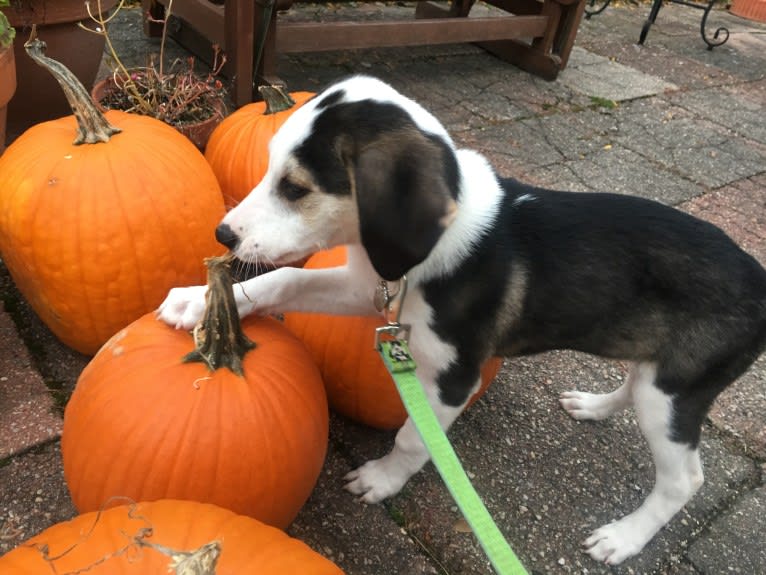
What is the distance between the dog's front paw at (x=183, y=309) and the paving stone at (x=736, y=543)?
178 centimetres

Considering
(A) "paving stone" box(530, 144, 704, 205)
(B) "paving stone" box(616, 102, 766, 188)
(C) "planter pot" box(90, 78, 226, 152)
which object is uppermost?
(C) "planter pot" box(90, 78, 226, 152)

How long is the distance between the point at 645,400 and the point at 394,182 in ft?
3.59

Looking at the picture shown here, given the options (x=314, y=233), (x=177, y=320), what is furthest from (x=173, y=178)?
(x=314, y=233)

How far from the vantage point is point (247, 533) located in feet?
4.49

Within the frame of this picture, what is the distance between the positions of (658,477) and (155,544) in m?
1.61

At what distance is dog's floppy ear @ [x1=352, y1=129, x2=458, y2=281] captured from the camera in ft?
4.92

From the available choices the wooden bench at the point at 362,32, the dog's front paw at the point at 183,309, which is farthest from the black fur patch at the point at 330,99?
the wooden bench at the point at 362,32

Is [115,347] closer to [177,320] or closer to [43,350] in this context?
[177,320]

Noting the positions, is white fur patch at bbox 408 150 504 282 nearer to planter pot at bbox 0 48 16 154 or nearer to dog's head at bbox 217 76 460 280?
dog's head at bbox 217 76 460 280

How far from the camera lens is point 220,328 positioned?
66.4 inches

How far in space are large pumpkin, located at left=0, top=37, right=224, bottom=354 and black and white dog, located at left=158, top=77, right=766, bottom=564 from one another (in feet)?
1.30

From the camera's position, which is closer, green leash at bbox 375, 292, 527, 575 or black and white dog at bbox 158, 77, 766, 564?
green leash at bbox 375, 292, 527, 575

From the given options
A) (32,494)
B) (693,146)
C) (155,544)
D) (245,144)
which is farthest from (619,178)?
(155,544)

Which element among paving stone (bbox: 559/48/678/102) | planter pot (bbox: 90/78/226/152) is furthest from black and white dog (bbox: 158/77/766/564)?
paving stone (bbox: 559/48/678/102)
